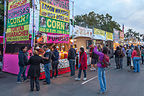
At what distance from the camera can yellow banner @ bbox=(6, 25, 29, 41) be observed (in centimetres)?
686

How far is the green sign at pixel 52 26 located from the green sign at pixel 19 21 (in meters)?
0.75

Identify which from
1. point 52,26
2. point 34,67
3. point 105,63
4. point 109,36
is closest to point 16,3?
point 52,26

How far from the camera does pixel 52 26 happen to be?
25.5 ft

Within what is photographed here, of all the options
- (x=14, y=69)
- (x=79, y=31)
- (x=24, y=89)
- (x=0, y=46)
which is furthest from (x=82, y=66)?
(x=0, y=46)

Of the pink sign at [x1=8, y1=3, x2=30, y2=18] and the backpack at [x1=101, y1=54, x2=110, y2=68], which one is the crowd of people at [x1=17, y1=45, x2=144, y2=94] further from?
the pink sign at [x1=8, y1=3, x2=30, y2=18]

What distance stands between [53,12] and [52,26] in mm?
908

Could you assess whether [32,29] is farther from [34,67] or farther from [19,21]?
[34,67]

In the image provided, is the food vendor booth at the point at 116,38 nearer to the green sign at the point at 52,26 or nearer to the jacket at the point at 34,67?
the green sign at the point at 52,26

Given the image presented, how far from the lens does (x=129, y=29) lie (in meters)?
69.2

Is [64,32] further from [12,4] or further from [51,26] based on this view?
[12,4]

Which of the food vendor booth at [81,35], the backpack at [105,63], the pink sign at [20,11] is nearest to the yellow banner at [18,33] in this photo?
the pink sign at [20,11]

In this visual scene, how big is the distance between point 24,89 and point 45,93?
101 cm

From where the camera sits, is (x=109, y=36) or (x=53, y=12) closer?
(x=53, y=12)

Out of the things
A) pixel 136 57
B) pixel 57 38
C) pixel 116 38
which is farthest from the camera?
pixel 116 38
